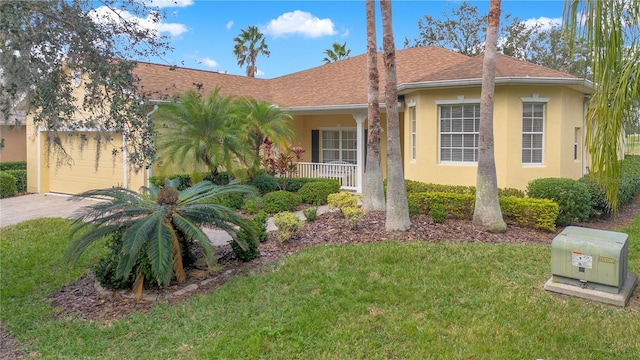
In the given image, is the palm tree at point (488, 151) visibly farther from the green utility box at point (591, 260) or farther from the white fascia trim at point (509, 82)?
the green utility box at point (591, 260)

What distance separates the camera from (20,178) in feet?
58.0

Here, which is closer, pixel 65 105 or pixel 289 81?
pixel 65 105

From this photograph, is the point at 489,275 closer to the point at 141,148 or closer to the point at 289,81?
the point at 141,148

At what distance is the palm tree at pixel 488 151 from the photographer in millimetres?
8516

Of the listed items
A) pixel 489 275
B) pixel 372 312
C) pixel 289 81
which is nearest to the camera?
pixel 372 312

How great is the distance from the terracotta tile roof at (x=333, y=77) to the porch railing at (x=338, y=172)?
84.0 inches

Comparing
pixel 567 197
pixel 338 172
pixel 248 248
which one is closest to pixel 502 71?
pixel 567 197

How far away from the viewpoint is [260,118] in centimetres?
1372

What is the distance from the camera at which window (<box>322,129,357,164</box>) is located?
17.3m

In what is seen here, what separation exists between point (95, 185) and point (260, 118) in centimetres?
666

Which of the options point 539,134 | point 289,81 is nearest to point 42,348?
point 539,134

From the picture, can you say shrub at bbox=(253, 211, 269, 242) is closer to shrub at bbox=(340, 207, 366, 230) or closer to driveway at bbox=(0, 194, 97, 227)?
shrub at bbox=(340, 207, 366, 230)

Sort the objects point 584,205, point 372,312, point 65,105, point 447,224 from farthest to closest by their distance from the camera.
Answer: point 584,205
point 447,224
point 65,105
point 372,312

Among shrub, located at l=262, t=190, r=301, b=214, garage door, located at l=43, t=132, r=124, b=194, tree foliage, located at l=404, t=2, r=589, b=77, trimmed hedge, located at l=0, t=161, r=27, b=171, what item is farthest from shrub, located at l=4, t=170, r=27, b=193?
tree foliage, located at l=404, t=2, r=589, b=77
